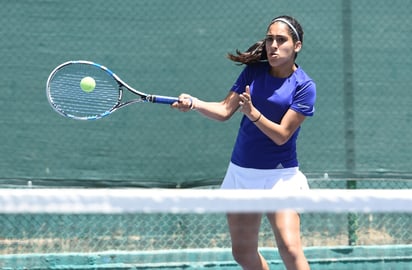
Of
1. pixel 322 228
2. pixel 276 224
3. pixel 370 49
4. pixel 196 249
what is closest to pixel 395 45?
pixel 370 49

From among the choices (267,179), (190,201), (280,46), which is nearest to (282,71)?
(280,46)

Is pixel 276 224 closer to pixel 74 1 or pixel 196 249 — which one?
pixel 196 249

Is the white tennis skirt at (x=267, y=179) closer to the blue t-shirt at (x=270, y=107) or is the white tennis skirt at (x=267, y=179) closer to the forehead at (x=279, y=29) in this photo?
the blue t-shirt at (x=270, y=107)

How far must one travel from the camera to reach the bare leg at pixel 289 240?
3.27 meters

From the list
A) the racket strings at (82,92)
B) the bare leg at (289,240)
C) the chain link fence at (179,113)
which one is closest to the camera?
the bare leg at (289,240)

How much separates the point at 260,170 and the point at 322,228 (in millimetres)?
1403

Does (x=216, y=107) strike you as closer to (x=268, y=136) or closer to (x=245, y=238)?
(x=268, y=136)

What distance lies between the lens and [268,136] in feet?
10.7

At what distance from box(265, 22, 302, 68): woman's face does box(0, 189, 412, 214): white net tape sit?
3.53ft

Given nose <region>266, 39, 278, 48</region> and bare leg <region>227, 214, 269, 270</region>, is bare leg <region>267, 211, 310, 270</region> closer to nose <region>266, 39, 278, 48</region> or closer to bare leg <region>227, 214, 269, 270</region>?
bare leg <region>227, 214, 269, 270</region>

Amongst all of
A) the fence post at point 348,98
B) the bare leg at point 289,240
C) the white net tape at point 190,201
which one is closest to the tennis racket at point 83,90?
the bare leg at point 289,240

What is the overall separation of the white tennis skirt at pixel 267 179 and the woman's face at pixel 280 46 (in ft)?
1.34

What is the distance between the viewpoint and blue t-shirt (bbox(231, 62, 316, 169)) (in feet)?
10.9

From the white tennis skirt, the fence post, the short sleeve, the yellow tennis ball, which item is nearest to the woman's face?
the short sleeve
